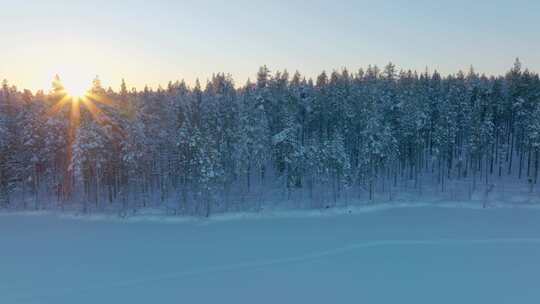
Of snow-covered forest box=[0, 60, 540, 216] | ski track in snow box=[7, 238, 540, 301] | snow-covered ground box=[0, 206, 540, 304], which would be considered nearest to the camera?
snow-covered ground box=[0, 206, 540, 304]

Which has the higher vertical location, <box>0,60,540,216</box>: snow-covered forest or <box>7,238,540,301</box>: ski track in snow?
<box>0,60,540,216</box>: snow-covered forest

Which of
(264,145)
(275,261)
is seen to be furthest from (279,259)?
(264,145)

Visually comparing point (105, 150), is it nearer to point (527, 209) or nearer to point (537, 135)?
point (527, 209)

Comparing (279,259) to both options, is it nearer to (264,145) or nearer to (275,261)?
(275,261)

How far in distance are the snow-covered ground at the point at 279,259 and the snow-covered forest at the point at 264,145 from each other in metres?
6.91

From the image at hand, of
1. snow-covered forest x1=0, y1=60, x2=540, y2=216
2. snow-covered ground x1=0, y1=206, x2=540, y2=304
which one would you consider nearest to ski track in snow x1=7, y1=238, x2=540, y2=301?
snow-covered ground x1=0, y1=206, x2=540, y2=304

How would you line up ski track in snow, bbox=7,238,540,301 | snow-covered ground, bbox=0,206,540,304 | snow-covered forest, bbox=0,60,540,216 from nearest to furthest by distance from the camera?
snow-covered ground, bbox=0,206,540,304 → ski track in snow, bbox=7,238,540,301 → snow-covered forest, bbox=0,60,540,216

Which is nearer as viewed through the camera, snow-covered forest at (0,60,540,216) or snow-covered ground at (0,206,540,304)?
snow-covered ground at (0,206,540,304)

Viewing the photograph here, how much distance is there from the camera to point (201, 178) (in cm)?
5044

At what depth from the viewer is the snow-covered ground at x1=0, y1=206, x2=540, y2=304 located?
25.8m

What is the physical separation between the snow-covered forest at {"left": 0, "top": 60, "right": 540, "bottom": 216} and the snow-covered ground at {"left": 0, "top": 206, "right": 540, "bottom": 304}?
22.7ft

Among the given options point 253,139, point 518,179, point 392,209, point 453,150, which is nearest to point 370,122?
point 392,209

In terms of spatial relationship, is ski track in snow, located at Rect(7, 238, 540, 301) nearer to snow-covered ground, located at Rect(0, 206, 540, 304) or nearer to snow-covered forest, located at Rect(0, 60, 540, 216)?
snow-covered ground, located at Rect(0, 206, 540, 304)

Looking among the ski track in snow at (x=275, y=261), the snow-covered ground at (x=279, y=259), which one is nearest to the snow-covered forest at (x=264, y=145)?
the snow-covered ground at (x=279, y=259)
